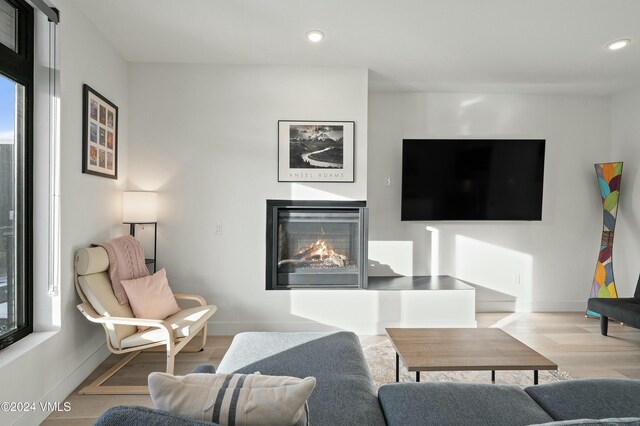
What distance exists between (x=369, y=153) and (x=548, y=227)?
2327mm

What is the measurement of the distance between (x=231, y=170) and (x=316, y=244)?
1113 millimetres

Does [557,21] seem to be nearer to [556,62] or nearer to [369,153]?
[556,62]

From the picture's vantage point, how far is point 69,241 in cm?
252

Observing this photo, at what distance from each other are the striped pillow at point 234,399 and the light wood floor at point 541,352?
167cm

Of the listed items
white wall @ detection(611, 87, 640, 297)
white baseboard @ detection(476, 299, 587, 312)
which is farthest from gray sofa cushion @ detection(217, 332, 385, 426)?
white wall @ detection(611, 87, 640, 297)

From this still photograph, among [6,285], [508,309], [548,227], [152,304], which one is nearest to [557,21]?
[548,227]

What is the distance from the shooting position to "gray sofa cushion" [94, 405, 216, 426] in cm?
76

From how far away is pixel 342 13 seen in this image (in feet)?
8.72

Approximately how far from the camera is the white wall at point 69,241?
206cm

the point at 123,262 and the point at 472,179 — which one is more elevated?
the point at 472,179

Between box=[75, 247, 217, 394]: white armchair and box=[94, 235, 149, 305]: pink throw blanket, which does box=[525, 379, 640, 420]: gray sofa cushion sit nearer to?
box=[75, 247, 217, 394]: white armchair

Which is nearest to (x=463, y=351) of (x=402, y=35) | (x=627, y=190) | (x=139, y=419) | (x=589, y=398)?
(x=589, y=398)

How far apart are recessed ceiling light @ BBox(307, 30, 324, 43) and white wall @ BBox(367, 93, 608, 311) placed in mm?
1466

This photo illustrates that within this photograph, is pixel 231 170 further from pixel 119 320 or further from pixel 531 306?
pixel 531 306
